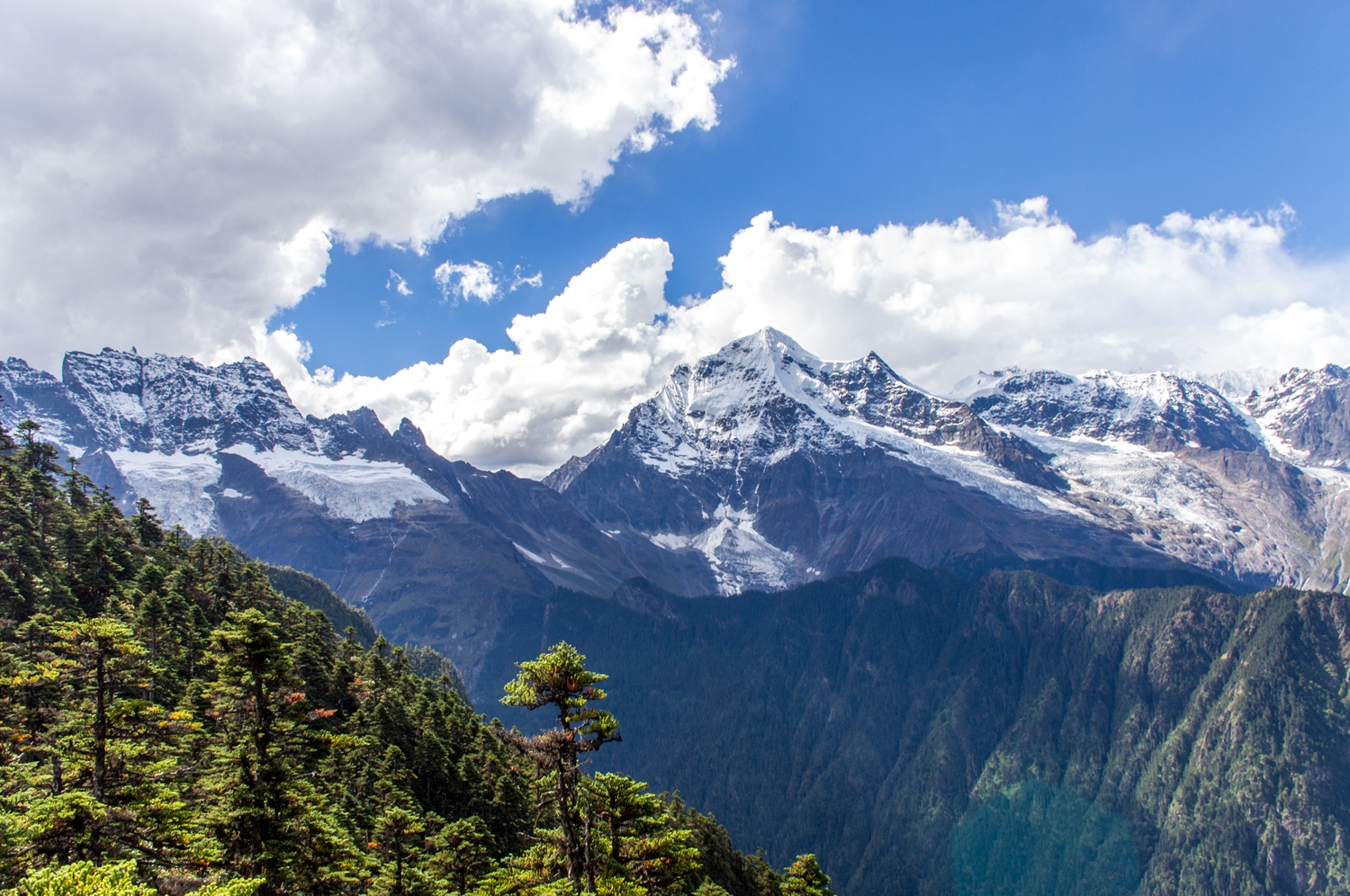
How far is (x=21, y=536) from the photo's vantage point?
81562 mm

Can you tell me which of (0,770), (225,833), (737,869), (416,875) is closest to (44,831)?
(225,833)

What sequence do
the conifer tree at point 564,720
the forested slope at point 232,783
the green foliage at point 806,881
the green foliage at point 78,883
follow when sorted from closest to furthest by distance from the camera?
the green foliage at point 78,883 < the conifer tree at point 564,720 < the forested slope at point 232,783 < the green foliage at point 806,881

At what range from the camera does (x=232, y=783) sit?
31.8 metres

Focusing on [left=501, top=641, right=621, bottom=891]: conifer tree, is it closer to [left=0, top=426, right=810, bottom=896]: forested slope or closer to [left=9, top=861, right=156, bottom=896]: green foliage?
[left=0, top=426, right=810, bottom=896]: forested slope

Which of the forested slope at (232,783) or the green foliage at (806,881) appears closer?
the forested slope at (232,783)

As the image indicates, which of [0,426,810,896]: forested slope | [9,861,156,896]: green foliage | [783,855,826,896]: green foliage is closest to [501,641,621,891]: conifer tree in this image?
[0,426,810,896]: forested slope

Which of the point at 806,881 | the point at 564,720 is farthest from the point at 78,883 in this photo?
the point at 806,881

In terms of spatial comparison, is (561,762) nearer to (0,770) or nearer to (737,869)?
(0,770)

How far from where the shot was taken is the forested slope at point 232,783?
1202 inches

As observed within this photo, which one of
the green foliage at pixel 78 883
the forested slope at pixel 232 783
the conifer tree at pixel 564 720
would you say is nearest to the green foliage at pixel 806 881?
the forested slope at pixel 232 783

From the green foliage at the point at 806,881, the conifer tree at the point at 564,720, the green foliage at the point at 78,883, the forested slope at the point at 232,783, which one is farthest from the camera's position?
the green foliage at the point at 806,881

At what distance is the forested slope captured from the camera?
30.5 m

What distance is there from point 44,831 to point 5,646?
3795cm

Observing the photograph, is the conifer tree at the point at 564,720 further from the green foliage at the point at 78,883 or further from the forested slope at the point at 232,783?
the green foliage at the point at 78,883
